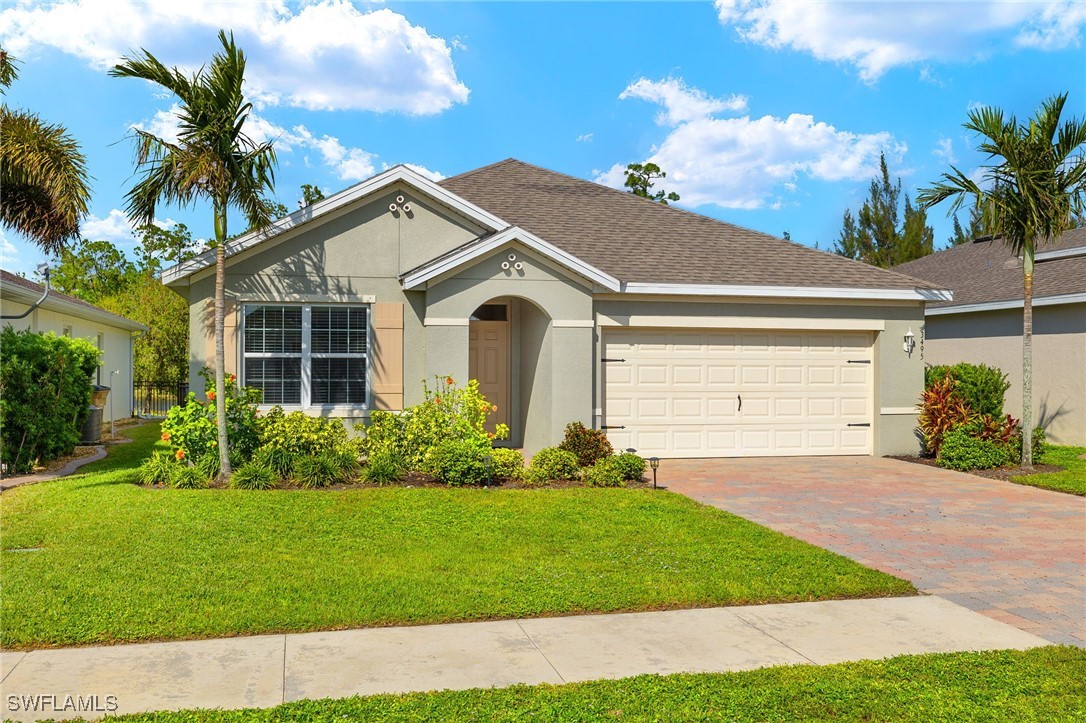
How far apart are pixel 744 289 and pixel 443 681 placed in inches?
432

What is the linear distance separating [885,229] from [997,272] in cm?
1860

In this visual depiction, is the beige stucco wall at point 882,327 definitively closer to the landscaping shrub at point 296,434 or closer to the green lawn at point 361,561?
the green lawn at point 361,561

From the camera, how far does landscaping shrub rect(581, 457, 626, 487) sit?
11234 mm

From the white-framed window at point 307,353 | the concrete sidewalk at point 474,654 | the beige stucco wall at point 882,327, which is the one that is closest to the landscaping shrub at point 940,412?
the beige stucco wall at point 882,327

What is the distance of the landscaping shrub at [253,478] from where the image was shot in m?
10.5

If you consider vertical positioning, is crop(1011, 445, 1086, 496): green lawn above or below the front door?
below

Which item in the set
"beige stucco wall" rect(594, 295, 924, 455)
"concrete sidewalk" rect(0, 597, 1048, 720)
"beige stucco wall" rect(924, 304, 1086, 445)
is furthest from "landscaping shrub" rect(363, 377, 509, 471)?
"beige stucco wall" rect(924, 304, 1086, 445)

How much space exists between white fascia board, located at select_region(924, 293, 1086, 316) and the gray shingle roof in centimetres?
268

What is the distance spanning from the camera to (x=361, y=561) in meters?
7.09

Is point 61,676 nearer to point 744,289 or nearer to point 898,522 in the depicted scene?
point 898,522

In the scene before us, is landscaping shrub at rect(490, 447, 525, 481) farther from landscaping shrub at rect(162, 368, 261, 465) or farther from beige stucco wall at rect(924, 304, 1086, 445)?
beige stucco wall at rect(924, 304, 1086, 445)

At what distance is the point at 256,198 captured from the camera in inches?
446

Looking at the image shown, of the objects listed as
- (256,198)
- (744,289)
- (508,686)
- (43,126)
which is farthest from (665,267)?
(508,686)

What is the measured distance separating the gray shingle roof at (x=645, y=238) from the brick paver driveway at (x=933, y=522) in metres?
3.43
